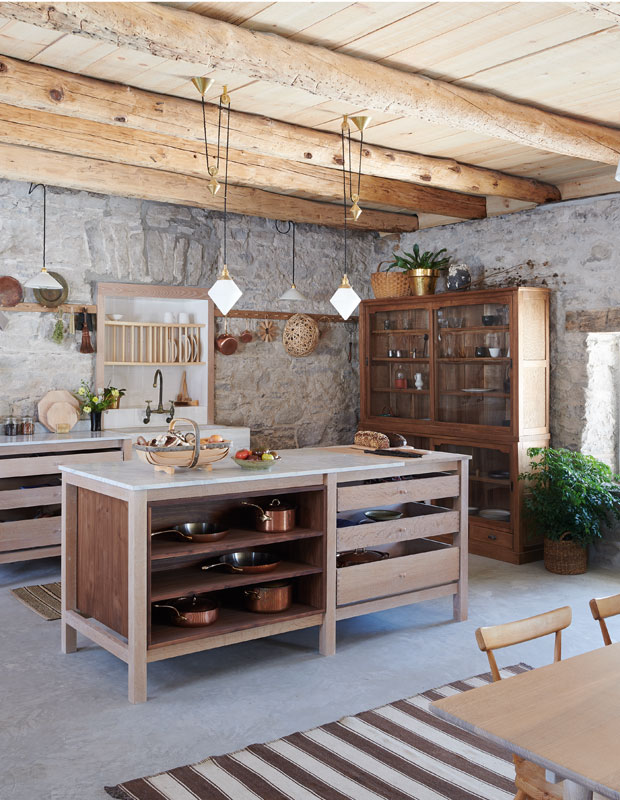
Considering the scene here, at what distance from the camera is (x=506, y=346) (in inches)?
240

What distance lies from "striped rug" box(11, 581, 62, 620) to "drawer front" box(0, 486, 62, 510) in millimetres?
557

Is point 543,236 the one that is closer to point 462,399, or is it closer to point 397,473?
point 462,399

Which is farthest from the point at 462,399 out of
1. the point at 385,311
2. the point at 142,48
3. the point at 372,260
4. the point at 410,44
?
the point at 142,48

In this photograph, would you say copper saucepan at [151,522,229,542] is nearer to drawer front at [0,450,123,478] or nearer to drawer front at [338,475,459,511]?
drawer front at [338,475,459,511]

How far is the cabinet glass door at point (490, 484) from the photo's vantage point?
6137 millimetres

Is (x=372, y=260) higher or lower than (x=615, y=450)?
higher

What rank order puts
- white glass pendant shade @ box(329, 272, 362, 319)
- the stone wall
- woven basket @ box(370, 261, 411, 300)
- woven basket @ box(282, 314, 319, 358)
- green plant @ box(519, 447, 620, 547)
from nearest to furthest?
white glass pendant shade @ box(329, 272, 362, 319) < green plant @ box(519, 447, 620, 547) < the stone wall < woven basket @ box(370, 261, 411, 300) < woven basket @ box(282, 314, 319, 358)

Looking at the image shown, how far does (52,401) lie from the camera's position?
6.04 metres

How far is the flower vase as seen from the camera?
614 cm

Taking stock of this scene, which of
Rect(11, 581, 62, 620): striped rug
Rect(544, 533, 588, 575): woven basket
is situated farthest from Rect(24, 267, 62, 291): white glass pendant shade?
Rect(544, 533, 588, 575): woven basket

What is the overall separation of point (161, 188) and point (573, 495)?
3829 mm

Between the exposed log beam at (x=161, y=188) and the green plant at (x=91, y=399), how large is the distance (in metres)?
1.55

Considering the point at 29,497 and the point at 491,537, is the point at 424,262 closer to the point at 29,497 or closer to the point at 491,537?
A: the point at 491,537

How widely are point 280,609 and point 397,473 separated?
101cm
